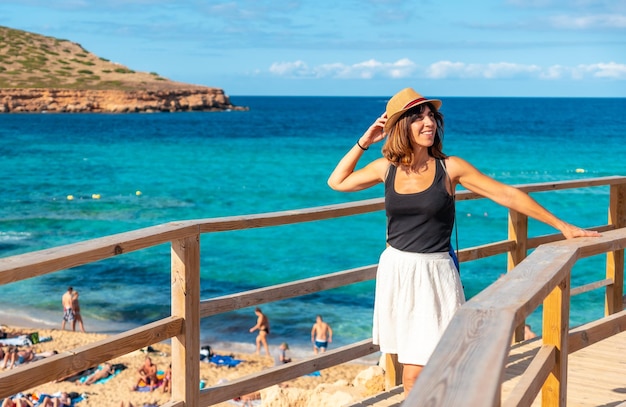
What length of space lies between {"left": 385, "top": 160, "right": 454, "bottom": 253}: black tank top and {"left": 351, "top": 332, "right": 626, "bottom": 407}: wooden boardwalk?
3.98 ft

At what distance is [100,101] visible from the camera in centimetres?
→ 11581

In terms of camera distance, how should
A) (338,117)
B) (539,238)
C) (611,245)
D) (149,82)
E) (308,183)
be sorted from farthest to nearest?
1. (149,82)
2. (338,117)
3. (308,183)
4. (539,238)
5. (611,245)

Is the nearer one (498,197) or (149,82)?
(498,197)

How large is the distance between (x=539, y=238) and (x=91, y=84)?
395 feet

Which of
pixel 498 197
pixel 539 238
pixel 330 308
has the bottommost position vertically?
pixel 330 308

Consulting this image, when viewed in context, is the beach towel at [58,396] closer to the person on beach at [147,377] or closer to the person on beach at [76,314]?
the person on beach at [147,377]

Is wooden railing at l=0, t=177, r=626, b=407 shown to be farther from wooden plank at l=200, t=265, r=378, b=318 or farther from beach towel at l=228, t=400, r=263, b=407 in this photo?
beach towel at l=228, t=400, r=263, b=407

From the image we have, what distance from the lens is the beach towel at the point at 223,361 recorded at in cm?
1423

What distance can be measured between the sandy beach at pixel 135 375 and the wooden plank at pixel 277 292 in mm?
7007

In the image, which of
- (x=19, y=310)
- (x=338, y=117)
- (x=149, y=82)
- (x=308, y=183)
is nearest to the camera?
(x=19, y=310)

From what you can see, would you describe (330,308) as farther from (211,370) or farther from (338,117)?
(338,117)

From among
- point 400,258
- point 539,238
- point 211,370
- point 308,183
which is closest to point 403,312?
point 400,258

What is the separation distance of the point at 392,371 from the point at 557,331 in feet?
5.98

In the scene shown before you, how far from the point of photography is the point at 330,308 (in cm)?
1919
